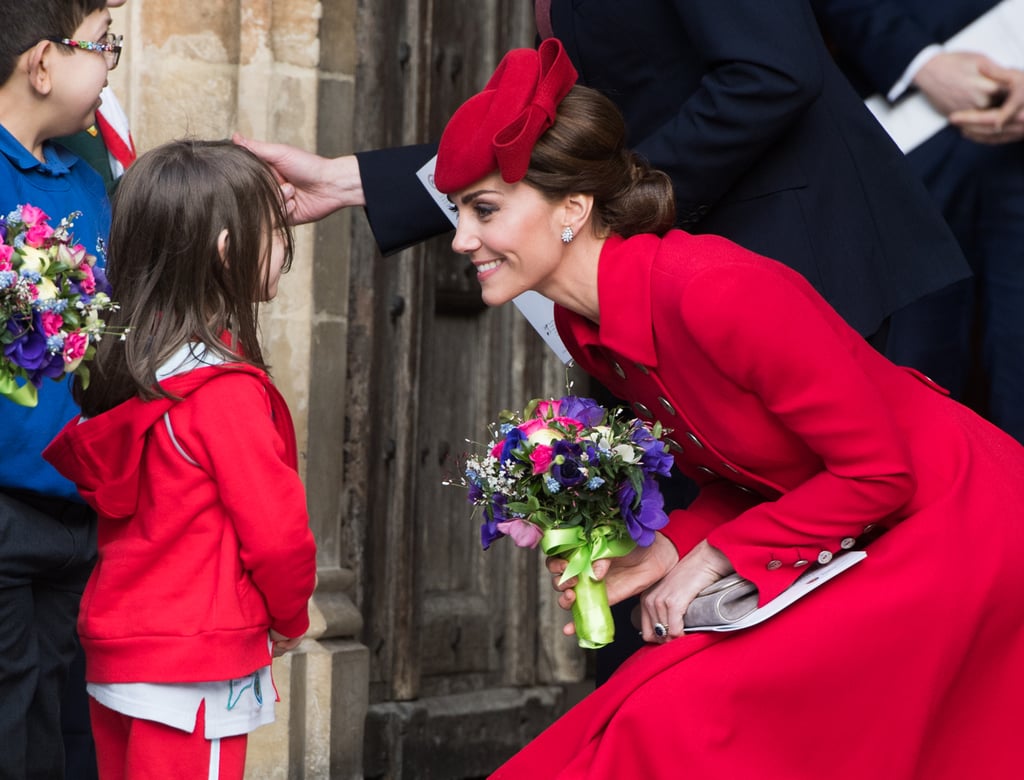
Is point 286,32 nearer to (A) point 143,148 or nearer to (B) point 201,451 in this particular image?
(A) point 143,148

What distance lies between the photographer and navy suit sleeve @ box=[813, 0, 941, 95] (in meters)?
4.00

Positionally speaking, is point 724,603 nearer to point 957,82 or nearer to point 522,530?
point 522,530

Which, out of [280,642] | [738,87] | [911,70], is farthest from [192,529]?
[911,70]

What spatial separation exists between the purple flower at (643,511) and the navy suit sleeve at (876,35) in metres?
1.57

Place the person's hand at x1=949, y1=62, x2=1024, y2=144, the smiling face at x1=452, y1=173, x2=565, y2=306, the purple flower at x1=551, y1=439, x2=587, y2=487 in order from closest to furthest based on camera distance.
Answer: the purple flower at x1=551, y1=439, x2=587, y2=487, the smiling face at x1=452, y1=173, x2=565, y2=306, the person's hand at x1=949, y1=62, x2=1024, y2=144

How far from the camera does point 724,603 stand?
2.74 metres

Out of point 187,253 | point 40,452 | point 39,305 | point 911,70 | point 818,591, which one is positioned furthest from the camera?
point 911,70

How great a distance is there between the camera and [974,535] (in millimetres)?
2740

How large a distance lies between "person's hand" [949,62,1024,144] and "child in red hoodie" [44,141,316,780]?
66.4 inches

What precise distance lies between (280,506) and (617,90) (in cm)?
114

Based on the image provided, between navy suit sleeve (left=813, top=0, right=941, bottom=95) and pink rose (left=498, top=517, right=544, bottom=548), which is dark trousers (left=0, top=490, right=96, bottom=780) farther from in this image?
navy suit sleeve (left=813, top=0, right=941, bottom=95)

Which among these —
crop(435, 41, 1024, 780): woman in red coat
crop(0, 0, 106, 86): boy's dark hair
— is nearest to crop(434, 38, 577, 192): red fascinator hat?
crop(435, 41, 1024, 780): woman in red coat

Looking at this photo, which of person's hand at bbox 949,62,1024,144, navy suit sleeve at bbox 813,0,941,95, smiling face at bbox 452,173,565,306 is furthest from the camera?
navy suit sleeve at bbox 813,0,941,95

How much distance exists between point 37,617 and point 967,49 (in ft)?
7.70
